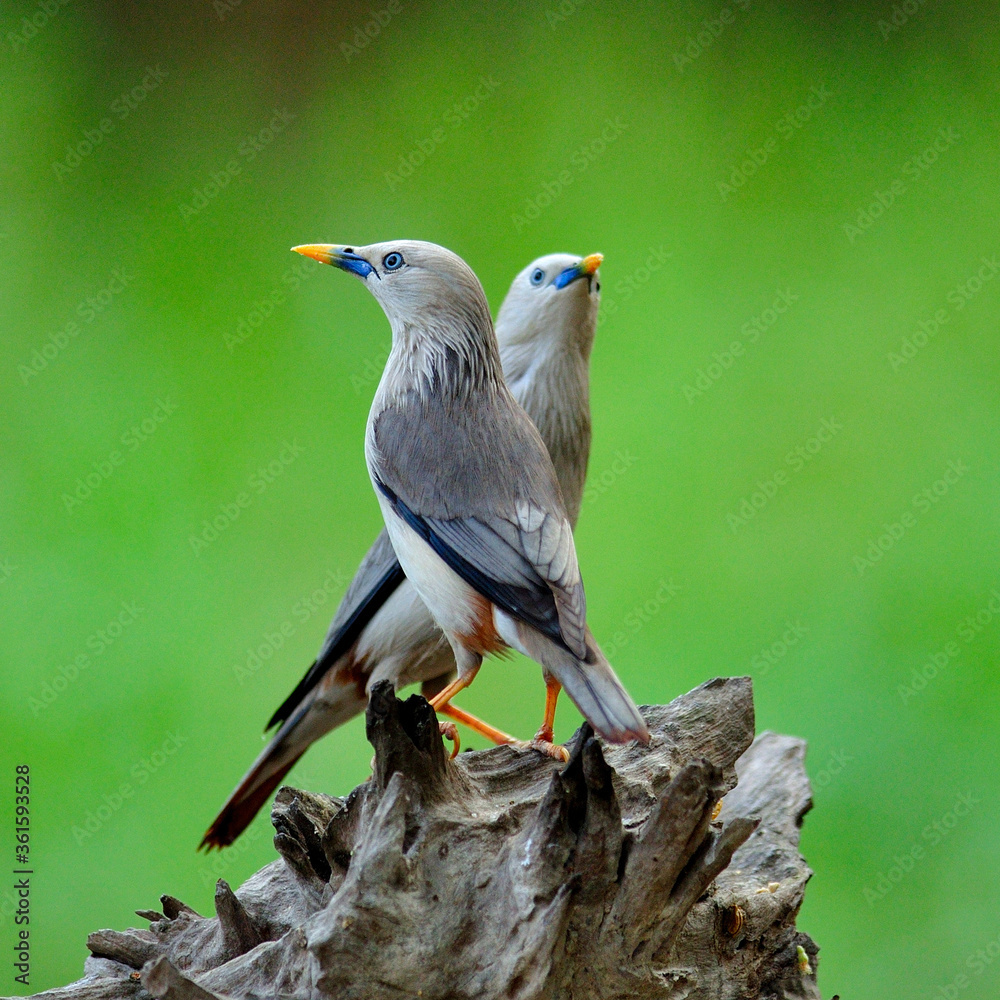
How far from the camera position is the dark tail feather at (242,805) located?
2938 millimetres

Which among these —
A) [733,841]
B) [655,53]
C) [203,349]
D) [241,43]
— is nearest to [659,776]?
[733,841]

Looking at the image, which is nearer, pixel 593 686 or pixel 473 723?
pixel 593 686

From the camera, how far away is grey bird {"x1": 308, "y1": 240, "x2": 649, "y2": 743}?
77.1 inches

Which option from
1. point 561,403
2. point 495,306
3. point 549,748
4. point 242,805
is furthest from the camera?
point 495,306

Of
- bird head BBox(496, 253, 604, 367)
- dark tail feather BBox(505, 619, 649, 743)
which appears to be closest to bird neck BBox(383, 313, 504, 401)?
bird head BBox(496, 253, 604, 367)

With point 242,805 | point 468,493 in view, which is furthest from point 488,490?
point 242,805

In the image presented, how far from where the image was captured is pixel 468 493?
2154 millimetres

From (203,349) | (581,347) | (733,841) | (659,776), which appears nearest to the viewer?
(733,841)

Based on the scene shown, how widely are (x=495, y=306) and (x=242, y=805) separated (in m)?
2.30

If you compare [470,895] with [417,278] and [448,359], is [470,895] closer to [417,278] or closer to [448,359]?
[448,359]

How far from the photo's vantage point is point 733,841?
1800 mm

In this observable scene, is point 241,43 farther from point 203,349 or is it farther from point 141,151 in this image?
point 203,349

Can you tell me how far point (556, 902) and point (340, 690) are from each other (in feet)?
4.11

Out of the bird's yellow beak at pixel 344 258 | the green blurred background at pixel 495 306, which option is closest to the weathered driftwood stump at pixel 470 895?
the bird's yellow beak at pixel 344 258
